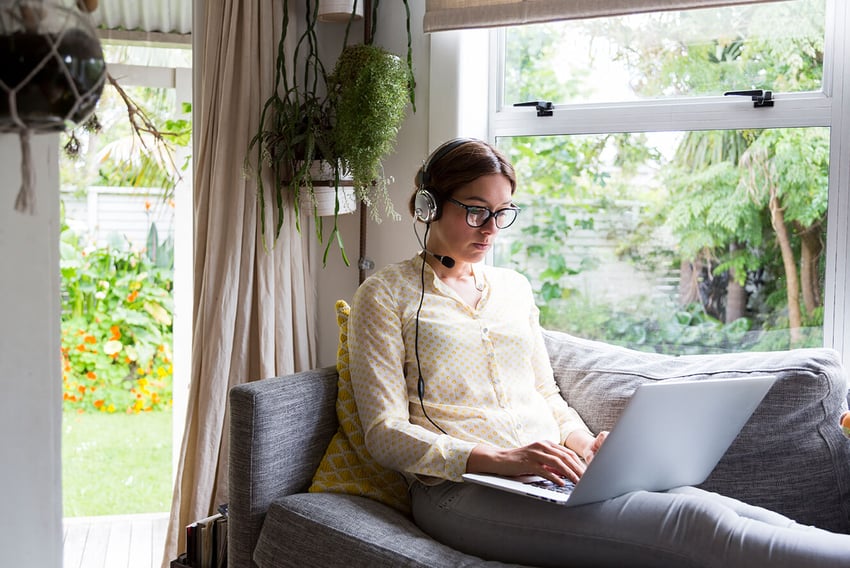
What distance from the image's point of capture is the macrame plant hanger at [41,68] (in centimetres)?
75

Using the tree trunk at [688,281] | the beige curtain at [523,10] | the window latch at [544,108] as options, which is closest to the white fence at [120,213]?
the beige curtain at [523,10]

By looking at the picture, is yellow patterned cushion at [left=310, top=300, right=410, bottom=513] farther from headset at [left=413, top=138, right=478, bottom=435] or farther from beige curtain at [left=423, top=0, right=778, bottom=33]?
beige curtain at [left=423, top=0, right=778, bottom=33]

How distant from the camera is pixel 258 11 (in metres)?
2.49

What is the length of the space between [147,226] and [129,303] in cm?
41

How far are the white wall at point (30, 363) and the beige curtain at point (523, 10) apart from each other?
1691 millimetres

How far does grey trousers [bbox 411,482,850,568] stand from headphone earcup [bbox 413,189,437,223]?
2.02ft

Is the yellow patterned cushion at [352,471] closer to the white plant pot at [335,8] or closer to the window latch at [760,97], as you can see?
the white plant pot at [335,8]

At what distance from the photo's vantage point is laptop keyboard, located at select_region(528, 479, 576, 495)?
1.61 meters

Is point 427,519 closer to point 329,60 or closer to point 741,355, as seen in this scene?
point 741,355

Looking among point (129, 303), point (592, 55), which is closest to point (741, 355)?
point (592, 55)

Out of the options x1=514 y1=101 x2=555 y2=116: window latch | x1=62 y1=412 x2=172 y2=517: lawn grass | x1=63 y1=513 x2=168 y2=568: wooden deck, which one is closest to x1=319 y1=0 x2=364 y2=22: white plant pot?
x1=514 y1=101 x2=555 y2=116: window latch

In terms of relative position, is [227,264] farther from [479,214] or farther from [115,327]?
[115,327]

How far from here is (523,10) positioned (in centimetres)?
236

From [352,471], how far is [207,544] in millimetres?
457
